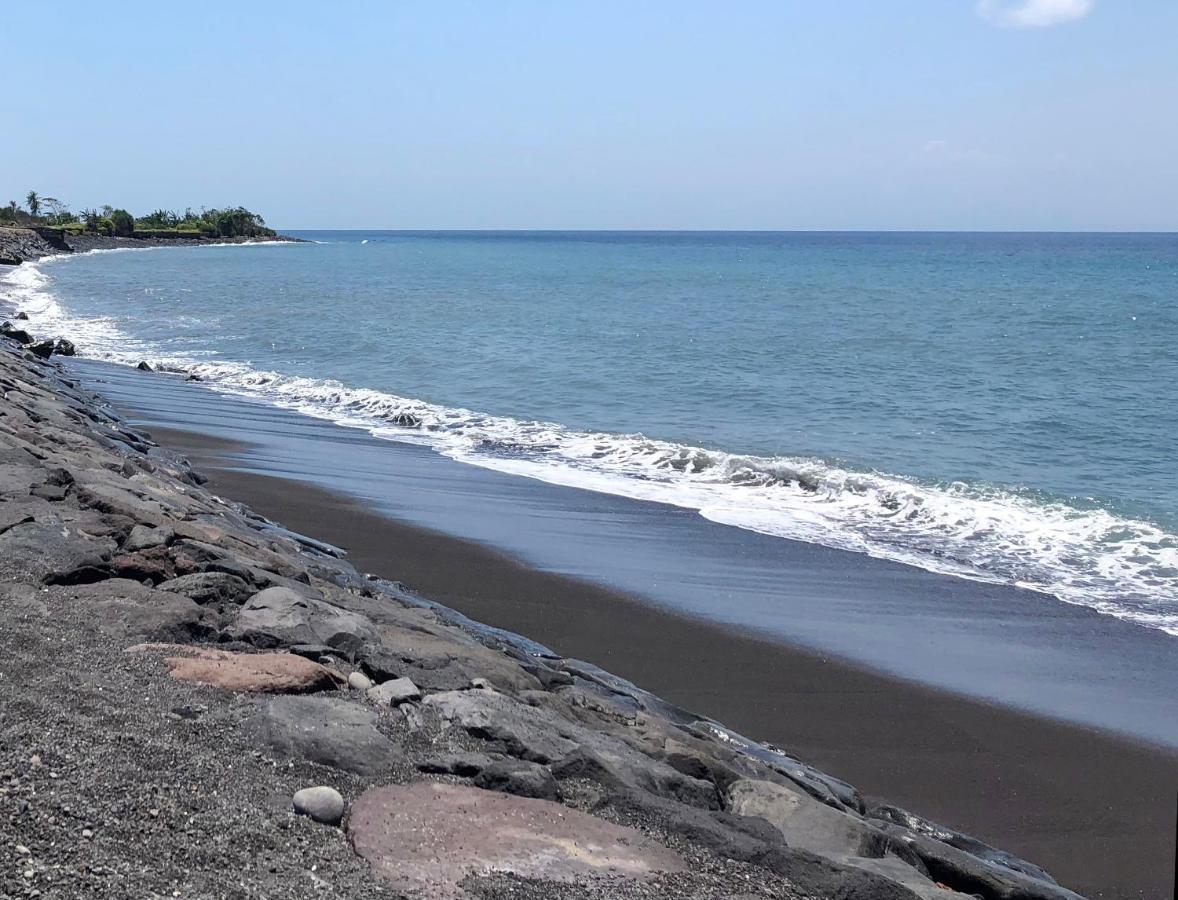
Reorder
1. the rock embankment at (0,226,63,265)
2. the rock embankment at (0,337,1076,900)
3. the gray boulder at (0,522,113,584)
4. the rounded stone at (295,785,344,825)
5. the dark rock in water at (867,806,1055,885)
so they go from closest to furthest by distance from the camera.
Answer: the rock embankment at (0,337,1076,900) < the rounded stone at (295,785,344,825) < the dark rock in water at (867,806,1055,885) < the gray boulder at (0,522,113,584) < the rock embankment at (0,226,63,265)

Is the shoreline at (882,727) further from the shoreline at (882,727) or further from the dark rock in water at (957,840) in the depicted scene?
the dark rock in water at (957,840)

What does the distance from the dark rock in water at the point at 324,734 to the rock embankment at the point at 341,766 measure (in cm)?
1

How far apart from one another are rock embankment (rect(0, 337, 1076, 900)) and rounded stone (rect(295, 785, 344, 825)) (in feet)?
0.03

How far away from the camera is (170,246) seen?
11112 centimetres

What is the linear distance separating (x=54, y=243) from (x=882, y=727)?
9233 cm

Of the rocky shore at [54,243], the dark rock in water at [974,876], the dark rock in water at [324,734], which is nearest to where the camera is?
the dark rock in water at [324,734]

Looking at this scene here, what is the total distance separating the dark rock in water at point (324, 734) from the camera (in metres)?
4.04

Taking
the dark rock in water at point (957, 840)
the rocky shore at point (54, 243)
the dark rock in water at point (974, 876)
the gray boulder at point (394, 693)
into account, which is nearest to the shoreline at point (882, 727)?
the dark rock in water at point (957, 840)

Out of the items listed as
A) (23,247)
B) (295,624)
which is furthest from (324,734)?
(23,247)

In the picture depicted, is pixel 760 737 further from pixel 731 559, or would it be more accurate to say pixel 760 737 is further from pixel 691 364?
pixel 691 364

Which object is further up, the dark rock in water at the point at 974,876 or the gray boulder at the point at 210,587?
the gray boulder at the point at 210,587

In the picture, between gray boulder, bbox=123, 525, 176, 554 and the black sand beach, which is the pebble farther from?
the black sand beach

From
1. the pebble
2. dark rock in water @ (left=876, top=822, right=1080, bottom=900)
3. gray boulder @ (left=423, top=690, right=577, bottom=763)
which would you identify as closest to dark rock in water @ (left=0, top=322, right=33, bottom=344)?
the pebble

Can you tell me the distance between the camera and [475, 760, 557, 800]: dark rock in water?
13.3ft
